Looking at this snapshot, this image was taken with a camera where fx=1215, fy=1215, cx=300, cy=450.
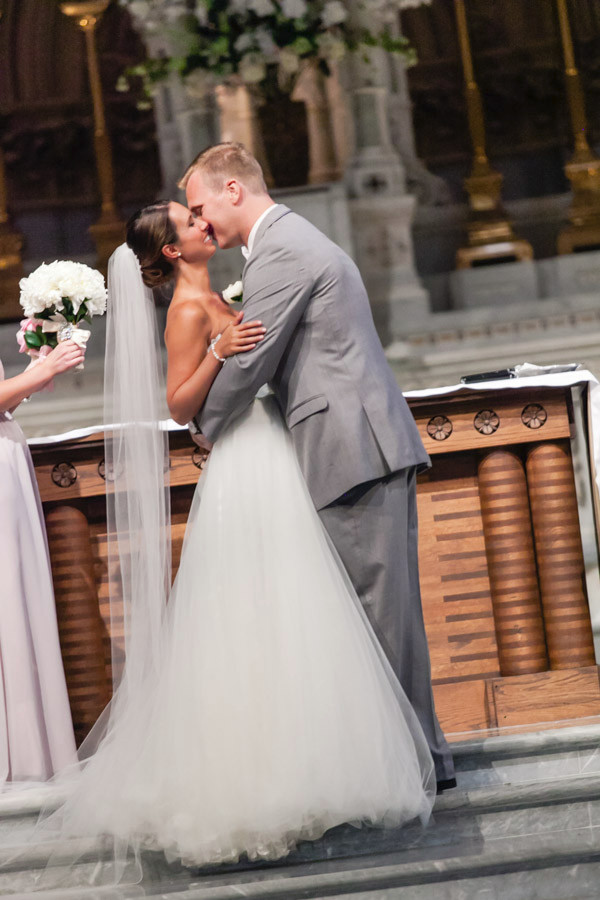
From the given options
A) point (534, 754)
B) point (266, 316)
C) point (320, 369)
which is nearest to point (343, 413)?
point (320, 369)

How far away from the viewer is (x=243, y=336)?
2934 mm

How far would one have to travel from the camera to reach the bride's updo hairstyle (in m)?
3.20

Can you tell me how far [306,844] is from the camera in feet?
9.44

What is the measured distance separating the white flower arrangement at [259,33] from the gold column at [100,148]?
45 cm

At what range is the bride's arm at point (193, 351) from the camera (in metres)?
2.94

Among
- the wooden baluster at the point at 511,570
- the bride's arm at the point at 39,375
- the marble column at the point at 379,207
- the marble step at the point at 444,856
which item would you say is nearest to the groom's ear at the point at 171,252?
the bride's arm at the point at 39,375

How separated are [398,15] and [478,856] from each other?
5.19 m

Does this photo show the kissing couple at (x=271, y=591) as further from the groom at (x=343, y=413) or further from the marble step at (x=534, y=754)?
the marble step at (x=534, y=754)

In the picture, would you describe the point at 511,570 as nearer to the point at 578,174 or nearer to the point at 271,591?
the point at 271,591

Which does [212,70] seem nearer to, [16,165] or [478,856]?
[16,165]

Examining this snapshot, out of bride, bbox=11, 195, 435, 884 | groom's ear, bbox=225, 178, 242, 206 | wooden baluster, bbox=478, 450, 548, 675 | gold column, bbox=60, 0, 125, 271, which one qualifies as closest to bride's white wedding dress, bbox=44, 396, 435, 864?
bride, bbox=11, 195, 435, 884

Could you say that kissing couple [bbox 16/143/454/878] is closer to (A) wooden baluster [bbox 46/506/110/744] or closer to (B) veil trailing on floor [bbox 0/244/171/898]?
(B) veil trailing on floor [bbox 0/244/171/898]

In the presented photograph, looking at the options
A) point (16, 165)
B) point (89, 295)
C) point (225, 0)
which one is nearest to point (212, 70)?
point (225, 0)

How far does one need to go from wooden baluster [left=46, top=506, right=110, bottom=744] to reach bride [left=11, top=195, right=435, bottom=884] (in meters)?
0.70
